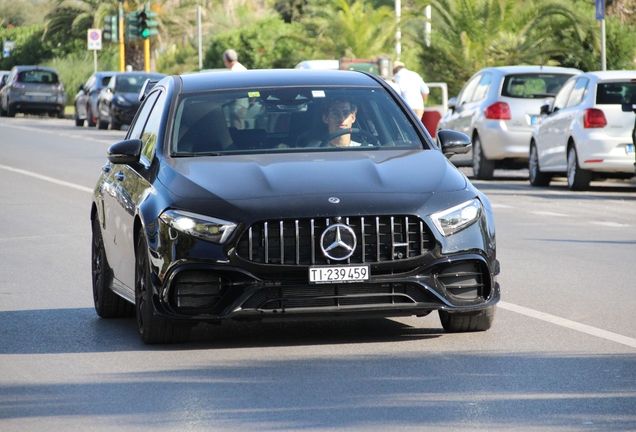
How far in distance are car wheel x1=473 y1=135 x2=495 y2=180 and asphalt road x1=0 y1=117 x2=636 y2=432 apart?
10.2 metres

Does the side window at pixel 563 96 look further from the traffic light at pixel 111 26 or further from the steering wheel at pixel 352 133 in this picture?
the traffic light at pixel 111 26

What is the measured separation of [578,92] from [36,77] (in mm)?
36120

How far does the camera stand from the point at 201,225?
7.65 meters

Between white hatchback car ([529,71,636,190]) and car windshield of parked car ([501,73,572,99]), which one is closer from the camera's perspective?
white hatchback car ([529,71,636,190])

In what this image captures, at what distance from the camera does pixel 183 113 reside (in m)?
8.93

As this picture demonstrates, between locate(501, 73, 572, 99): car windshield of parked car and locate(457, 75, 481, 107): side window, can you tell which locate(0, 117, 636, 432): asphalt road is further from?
locate(457, 75, 481, 107): side window

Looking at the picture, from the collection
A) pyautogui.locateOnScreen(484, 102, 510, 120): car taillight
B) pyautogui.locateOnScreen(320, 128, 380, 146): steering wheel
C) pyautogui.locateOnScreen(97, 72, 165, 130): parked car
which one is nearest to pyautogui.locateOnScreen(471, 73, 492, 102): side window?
pyautogui.locateOnScreen(484, 102, 510, 120): car taillight

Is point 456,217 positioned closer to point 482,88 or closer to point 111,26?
point 482,88

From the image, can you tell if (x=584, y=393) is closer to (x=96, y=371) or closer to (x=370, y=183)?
(x=370, y=183)

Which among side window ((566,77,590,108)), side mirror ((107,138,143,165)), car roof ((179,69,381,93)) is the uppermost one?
car roof ((179,69,381,93))

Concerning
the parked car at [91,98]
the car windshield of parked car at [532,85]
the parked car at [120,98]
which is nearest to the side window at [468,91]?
the car windshield of parked car at [532,85]

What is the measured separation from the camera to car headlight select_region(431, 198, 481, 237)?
25.5ft

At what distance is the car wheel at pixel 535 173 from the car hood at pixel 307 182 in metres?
13.1

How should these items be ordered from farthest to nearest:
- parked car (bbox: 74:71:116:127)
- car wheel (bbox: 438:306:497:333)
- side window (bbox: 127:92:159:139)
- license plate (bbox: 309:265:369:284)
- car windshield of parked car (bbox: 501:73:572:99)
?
parked car (bbox: 74:71:116:127), car windshield of parked car (bbox: 501:73:572:99), side window (bbox: 127:92:159:139), car wheel (bbox: 438:306:497:333), license plate (bbox: 309:265:369:284)
